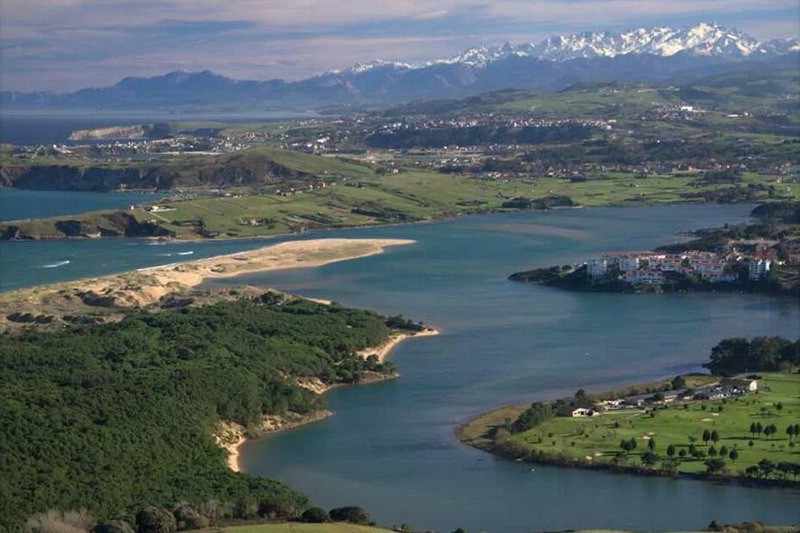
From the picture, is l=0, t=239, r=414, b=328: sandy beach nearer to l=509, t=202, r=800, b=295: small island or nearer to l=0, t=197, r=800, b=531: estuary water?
l=0, t=197, r=800, b=531: estuary water

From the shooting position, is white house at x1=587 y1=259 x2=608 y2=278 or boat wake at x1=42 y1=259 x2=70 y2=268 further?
boat wake at x1=42 y1=259 x2=70 y2=268

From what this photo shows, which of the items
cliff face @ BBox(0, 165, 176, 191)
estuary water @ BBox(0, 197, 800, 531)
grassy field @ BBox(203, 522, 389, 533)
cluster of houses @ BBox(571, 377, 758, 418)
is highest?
cliff face @ BBox(0, 165, 176, 191)

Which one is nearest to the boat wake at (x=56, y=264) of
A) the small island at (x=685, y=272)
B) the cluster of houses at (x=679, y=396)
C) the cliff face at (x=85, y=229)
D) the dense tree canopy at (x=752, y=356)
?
the cliff face at (x=85, y=229)

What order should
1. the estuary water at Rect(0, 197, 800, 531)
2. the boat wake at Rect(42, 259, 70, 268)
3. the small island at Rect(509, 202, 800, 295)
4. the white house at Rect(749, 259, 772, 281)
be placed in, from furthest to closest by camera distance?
the boat wake at Rect(42, 259, 70, 268)
the white house at Rect(749, 259, 772, 281)
the small island at Rect(509, 202, 800, 295)
the estuary water at Rect(0, 197, 800, 531)

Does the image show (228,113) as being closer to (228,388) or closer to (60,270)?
(60,270)

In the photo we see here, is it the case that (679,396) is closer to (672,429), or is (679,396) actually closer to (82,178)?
(672,429)

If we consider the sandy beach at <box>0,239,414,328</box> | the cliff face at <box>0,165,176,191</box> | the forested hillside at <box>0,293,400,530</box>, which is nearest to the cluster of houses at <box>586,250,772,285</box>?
the sandy beach at <box>0,239,414,328</box>

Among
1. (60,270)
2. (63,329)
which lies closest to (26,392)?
(63,329)
